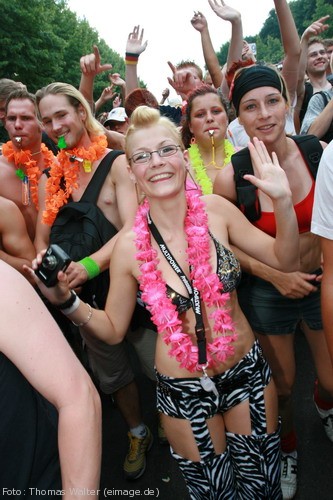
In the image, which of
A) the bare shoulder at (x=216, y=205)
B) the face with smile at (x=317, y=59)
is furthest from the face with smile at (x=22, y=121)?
the face with smile at (x=317, y=59)

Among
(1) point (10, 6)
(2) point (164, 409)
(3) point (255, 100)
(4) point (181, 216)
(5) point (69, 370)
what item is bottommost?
(2) point (164, 409)

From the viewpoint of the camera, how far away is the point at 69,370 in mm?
1095

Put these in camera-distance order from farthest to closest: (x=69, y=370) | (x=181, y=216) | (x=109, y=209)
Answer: (x=109, y=209) → (x=181, y=216) → (x=69, y=370)

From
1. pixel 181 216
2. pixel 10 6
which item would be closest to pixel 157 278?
pixel 181 216

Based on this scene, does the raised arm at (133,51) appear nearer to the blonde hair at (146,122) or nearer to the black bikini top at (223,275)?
the blonde hair at (146,122)

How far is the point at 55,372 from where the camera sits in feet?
3.51

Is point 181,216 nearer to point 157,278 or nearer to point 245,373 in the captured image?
point 157,278

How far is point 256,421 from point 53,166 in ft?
7.03

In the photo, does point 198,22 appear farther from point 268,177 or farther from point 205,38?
point 268,177

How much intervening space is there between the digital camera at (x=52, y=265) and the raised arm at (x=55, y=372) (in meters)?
0.47

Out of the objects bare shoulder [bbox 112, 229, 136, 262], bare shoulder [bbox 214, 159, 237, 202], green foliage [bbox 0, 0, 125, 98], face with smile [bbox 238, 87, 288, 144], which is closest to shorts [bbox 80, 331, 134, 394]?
bare shoulder [bbox 112, 229, 136, 262]

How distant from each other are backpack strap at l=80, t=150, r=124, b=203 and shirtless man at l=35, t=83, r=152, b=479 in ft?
0.11

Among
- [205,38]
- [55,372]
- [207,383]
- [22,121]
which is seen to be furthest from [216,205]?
[205,38]

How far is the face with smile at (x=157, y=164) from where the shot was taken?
178cm
